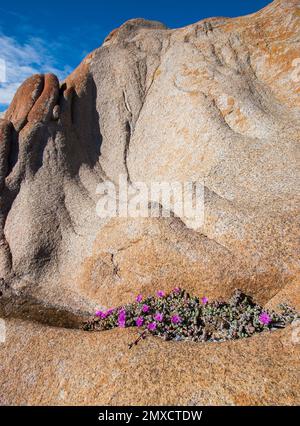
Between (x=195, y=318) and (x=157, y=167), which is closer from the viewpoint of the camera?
(x=195, y=318)

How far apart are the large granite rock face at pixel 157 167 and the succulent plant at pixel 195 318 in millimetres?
533

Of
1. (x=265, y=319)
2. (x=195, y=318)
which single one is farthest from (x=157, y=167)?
(x=265, y=319)

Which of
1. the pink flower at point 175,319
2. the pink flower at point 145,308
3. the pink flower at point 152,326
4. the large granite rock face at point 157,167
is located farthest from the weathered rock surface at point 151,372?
the pink flower at point 145,308

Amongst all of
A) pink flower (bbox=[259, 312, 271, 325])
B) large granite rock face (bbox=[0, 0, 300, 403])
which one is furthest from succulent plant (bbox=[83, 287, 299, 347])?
large granite rock face (bbox=[0, 0, 300, 403])

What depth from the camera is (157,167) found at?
17.4m

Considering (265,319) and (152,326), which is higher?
(265,319)

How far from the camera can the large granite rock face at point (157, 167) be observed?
10.1 m

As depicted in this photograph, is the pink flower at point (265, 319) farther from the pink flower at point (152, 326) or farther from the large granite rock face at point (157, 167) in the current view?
the pink flower at point (152, 326)

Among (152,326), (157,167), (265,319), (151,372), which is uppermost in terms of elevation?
(157,167)

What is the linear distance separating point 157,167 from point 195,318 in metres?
10.3

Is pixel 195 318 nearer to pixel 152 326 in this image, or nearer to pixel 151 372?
pixel 152 326

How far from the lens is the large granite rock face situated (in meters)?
10.1
